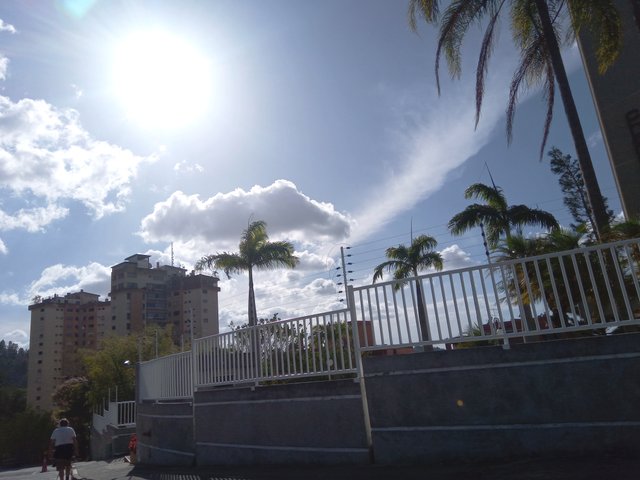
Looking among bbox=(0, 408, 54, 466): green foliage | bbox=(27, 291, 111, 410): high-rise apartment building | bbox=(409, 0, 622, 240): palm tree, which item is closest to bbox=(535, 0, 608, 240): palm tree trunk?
bbox=(409, 0, 622, 240): palm tree

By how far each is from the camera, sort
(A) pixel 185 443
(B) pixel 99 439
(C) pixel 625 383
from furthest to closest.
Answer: (B) pixel 99 439 → (A) pixel 185 443 → (C) pixel 625 383

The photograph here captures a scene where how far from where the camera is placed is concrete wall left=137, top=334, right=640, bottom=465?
17.6ft

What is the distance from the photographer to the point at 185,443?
35.3 ft

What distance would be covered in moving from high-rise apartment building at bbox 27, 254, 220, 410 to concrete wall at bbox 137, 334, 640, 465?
313ft

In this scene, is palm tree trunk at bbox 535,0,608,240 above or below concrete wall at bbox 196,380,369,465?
above

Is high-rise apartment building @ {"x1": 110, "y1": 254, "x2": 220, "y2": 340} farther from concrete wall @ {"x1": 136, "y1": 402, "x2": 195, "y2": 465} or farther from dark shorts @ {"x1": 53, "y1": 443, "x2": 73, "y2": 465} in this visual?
dark shorts @ {"x1": 53, "y1": 443, "x2": 73, "y2": 465}

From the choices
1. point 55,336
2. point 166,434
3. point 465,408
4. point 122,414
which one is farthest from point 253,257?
point 55,336

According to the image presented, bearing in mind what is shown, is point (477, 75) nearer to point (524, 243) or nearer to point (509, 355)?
point (524, 243)

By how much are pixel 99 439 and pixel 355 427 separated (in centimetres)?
2176

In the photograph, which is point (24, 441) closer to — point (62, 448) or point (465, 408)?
point (62, 448)

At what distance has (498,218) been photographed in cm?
2208

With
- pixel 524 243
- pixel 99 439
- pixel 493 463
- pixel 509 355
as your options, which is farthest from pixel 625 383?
pixel 99 439

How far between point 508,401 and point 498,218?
17438 mm

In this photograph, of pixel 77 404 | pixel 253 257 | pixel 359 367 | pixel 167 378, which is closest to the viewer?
pixel 359 367
